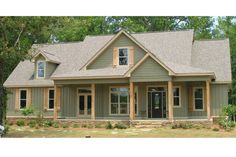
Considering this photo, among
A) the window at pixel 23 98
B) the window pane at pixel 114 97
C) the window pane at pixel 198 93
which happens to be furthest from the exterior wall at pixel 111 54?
the window at pixel 23 98

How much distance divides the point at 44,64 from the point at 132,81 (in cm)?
907

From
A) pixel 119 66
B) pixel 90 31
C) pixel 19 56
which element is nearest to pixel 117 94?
pixel 119 66

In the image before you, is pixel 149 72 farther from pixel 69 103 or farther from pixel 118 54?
pixel 69 103

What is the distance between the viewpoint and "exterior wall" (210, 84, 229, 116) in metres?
27.4

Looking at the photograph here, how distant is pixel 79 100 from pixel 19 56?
1052 cm

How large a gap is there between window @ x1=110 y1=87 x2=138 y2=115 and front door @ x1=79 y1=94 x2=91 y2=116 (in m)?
1.87

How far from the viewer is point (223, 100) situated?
90.0 feet

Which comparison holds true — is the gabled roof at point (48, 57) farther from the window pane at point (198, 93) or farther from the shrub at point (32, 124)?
the window pane at point (198, 93)

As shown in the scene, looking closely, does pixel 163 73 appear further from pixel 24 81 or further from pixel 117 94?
pixel 24 81

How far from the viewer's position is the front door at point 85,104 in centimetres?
→ 2966

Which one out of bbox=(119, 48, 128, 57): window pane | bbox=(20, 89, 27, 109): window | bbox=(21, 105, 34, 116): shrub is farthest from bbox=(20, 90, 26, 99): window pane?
bbox=(119, 48, 128, 57): window pane

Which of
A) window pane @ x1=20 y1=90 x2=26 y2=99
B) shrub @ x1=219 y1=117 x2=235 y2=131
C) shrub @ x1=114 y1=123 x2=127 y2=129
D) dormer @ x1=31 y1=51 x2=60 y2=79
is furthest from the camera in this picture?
window pane @ x1=20 y1=90 x2=26 y2=99

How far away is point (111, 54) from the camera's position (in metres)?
29.2

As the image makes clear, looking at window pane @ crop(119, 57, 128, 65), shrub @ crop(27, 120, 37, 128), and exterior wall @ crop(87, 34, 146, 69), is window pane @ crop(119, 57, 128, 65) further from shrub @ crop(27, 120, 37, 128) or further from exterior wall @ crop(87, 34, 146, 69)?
shrub @ crop(27, 120, 37, 128)
